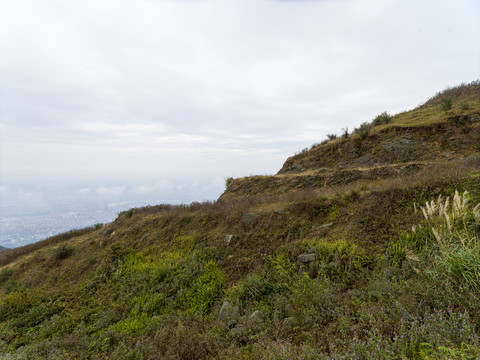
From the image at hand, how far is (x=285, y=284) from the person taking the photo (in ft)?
16.9

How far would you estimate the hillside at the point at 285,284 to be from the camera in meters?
3.10

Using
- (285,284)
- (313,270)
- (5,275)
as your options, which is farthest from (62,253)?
(313,270)

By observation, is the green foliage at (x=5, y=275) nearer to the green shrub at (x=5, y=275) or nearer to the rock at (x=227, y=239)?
the green shrub at (x=5, y=275)

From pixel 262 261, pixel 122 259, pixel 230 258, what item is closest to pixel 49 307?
pixel 122 259

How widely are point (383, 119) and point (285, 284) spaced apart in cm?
1860

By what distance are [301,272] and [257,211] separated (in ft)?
12.5

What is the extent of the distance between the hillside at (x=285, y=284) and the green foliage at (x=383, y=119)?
21.5 feet

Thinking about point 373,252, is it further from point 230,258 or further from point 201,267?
point 201,267

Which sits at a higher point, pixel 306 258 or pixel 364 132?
pixel 364 132

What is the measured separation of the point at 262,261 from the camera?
644 centimetres

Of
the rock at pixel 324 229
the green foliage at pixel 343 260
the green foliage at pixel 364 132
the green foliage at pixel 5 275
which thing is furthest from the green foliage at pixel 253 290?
the green foliage at pixel 5 275

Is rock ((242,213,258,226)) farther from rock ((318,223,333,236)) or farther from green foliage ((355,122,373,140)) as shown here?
green foliage ((355,122,373,140))

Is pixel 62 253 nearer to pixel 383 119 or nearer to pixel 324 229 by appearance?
pixel 324 229

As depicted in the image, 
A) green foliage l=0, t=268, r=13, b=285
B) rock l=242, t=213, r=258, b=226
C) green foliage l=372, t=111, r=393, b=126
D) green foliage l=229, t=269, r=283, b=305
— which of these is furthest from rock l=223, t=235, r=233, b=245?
green foliage l=372, t=111, r=393, b=126
